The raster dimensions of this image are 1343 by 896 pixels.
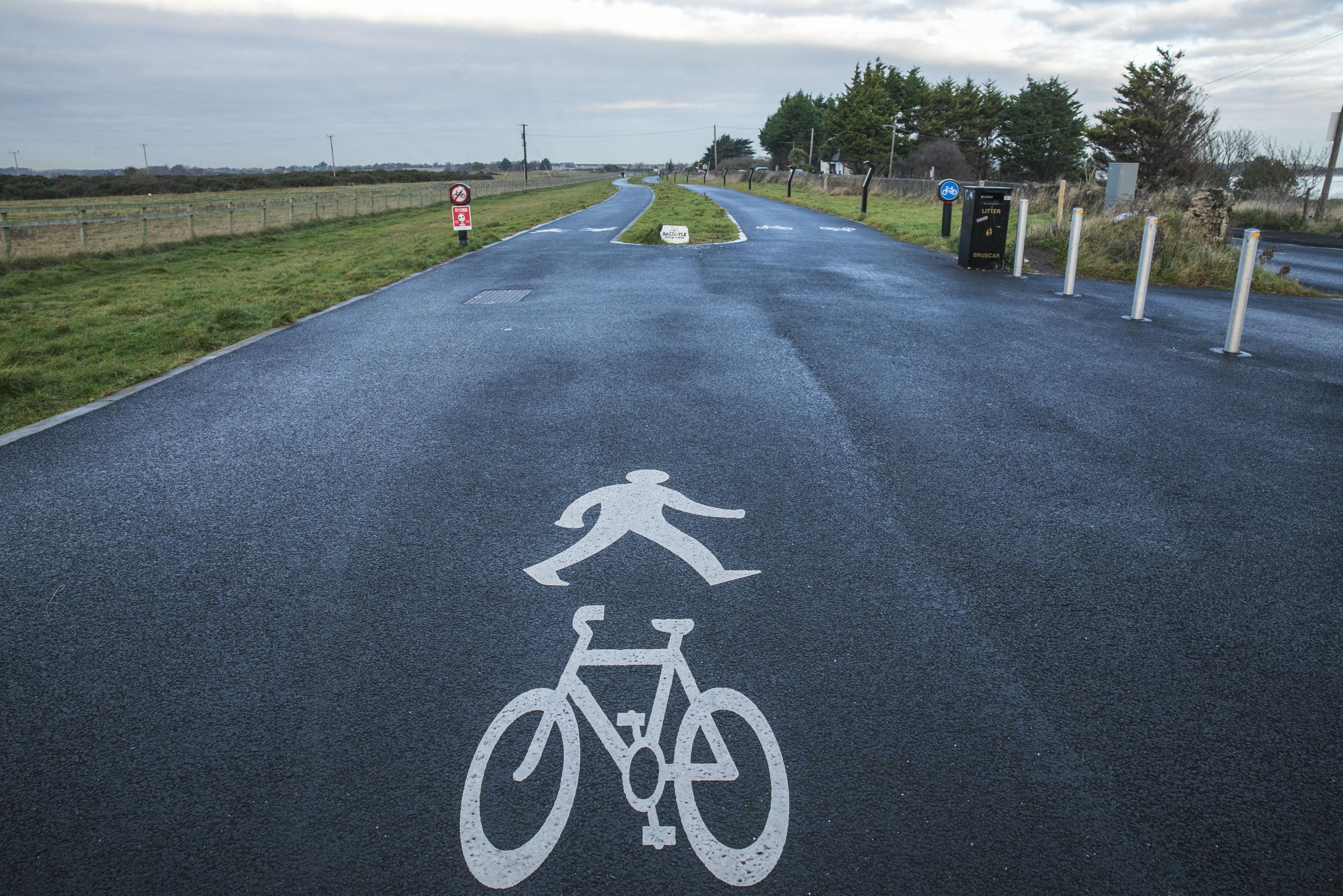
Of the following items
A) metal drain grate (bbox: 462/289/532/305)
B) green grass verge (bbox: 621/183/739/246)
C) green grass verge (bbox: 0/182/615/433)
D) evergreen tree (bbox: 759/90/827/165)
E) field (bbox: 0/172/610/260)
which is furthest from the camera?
evergreen tree (bbox: 759/90/827/165)

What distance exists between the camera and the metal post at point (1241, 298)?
30.2 ft

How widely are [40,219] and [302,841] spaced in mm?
25677

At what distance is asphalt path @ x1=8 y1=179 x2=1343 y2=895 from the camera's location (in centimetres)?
251

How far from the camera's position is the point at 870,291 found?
13.6 meters

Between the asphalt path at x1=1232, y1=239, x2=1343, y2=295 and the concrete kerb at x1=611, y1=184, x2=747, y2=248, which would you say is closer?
the asphalt path at x1=1232, y1=239, x2=1343, y2=295

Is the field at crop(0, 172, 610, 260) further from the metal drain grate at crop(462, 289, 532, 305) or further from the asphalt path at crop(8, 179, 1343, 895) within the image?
the asphalt path at crop(8, 179, 1343, 895)

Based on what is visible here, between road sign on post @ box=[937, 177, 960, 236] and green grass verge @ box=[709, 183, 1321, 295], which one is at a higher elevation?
road sign on post @ box=[937, 177, 960, 236]

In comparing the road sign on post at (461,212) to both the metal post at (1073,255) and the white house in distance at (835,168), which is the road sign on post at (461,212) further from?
the white house in distance at (835,168)

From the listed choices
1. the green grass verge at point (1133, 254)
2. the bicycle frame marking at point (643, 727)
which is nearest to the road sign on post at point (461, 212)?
the green grass verge at point (1133, 254)

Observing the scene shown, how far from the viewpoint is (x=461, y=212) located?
816 inches

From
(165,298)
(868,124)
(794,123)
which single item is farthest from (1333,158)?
(794,123)

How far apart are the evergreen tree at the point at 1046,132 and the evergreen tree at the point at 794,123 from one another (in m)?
39.9

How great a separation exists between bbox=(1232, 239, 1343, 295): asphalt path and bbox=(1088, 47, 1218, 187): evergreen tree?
45336 mm

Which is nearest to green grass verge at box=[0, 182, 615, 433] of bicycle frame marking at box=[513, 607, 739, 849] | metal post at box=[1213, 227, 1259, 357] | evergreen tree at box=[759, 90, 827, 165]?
bicycle frame marking at box=[513, 607, 739, 849]
